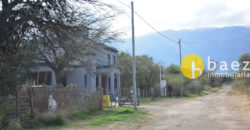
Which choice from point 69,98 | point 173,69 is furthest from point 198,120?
point 173,69

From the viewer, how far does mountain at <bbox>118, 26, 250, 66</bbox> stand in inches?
1944

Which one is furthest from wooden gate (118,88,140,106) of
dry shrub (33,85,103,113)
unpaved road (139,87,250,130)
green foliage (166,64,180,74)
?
green foliage (166,64,180,74)

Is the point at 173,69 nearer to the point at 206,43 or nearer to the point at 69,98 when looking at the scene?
the point at 206,43

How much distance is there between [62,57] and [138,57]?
29405 millimetres

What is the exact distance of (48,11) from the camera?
9695 millimetres

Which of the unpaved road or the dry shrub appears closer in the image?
the unpaved road

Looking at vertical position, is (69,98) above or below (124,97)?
above

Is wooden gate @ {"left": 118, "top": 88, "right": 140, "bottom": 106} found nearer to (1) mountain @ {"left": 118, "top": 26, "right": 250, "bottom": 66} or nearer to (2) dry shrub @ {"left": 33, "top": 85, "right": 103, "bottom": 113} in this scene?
(2) dry shrub @ {"left": 33, "top": 85, "right": 103, "bottom": 113}

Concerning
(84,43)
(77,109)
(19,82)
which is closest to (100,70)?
(77,109)

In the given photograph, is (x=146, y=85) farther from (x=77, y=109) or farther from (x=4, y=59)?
(x=4, y=59)

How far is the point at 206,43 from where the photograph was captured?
53562 millimetres

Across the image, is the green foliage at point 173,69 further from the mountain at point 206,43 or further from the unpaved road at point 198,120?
the unpaved road at point 198,120

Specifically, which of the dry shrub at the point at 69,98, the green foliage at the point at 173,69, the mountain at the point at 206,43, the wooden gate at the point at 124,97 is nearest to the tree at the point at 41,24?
the dry shrub at the point at 69,98

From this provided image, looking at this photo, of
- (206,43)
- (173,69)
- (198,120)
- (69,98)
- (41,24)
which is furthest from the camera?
(173,69)
